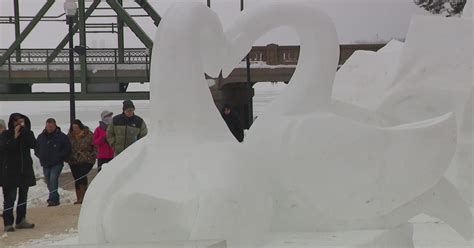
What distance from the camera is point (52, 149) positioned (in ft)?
30.2

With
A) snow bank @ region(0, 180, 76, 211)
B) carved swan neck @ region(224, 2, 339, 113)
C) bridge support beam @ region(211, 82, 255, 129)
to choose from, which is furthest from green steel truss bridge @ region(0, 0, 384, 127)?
carved swan neck @ region(224, 2, 339, 113)

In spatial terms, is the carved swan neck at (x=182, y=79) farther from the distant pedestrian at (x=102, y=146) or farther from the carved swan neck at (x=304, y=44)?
the distant pedestrian at (x=102, y=146)

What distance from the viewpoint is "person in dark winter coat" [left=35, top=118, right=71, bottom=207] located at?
356 inches

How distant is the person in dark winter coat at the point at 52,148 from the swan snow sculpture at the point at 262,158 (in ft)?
15.4

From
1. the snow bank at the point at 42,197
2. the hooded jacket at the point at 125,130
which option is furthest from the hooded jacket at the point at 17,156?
the snow bank at the point at 42,197

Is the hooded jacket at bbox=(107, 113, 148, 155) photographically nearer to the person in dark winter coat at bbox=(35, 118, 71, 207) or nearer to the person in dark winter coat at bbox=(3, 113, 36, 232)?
the person in dark winter coat at bbox=(35, 118, 71, 207)

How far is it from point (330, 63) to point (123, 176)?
5.48ft

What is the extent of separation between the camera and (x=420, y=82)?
6.94 m

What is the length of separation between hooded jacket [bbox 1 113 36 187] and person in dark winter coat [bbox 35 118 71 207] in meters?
1.00

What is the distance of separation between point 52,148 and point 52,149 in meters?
0.01

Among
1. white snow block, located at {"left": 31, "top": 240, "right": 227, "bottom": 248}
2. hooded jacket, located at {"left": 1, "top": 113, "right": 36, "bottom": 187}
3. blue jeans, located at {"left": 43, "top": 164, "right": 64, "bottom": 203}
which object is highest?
white snow block, located at {"left": 31, "top": 240, "right": 227, "bottom": 248}

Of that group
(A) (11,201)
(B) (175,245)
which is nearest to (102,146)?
(A) (11,201)

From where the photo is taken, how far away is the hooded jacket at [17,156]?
7.84m

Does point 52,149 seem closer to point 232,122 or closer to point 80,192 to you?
point 80,192
